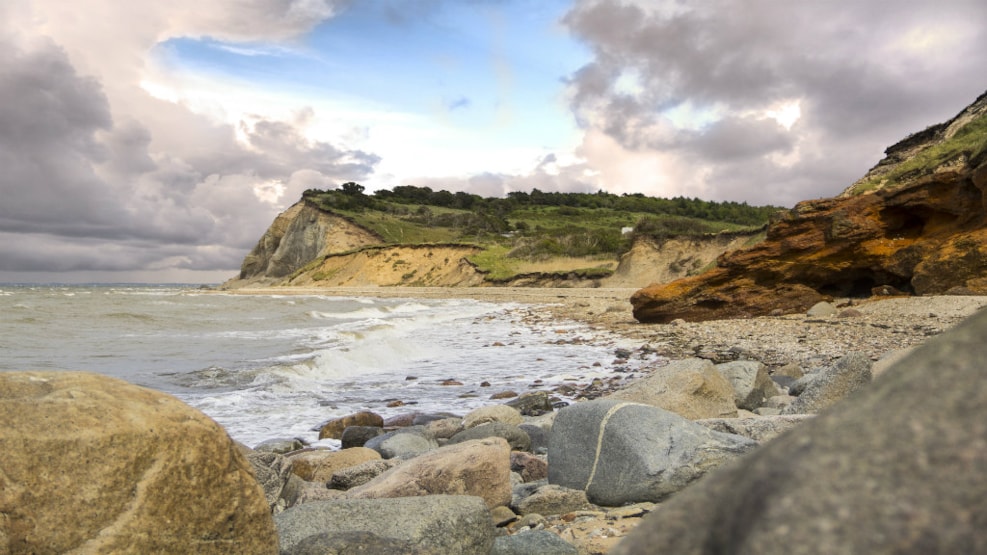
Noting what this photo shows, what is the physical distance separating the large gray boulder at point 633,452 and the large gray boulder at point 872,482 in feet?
11.6

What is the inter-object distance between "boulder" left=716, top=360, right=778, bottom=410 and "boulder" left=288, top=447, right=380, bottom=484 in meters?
4.53

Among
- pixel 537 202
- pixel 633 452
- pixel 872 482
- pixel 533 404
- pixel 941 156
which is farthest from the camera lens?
pixel 537 202

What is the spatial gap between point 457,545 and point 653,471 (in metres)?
1.58

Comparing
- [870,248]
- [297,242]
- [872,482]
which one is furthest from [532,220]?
[872,482]

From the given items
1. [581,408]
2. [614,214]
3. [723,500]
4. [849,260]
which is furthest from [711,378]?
[614,214]

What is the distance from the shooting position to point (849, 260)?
54.9ft

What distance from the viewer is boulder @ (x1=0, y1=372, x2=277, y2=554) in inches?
99.3

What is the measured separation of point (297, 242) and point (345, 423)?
89570 millimetres

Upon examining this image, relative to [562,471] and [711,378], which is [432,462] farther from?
[711,378]

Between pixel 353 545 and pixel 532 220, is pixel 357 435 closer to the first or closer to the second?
pixel 353 545

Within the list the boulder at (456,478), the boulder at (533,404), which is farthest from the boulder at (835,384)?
the boulder at (456,478)

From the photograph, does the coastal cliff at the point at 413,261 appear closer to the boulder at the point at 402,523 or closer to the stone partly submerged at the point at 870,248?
the stone partly submerged at the point at 870,248

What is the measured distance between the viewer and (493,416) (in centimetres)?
848

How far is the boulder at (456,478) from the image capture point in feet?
15.6
